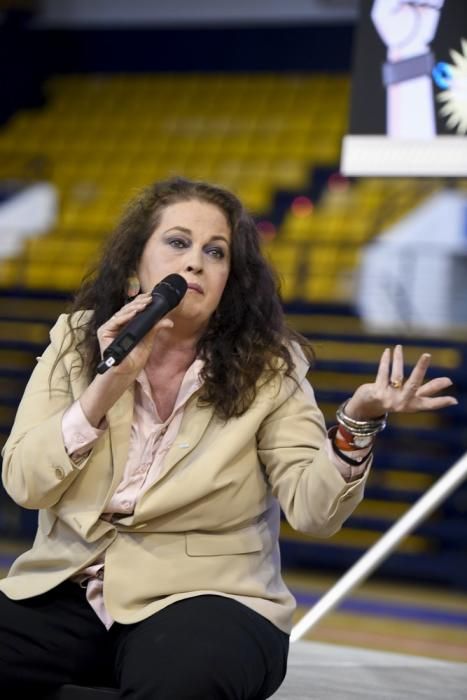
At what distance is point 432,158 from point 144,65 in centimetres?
915

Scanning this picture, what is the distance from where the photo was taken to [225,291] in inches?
100

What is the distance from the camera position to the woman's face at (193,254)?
240 cm

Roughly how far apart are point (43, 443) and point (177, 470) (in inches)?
10.0

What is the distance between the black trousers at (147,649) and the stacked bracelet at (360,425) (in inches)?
15.4

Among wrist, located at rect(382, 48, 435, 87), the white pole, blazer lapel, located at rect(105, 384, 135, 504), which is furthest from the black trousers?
wrist, located at rect(382, 48, 435, 87)

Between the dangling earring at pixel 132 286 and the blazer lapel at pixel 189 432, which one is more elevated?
the dangling earring at pixel 132 286

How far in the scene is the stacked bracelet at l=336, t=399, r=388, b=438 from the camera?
7.04 feet

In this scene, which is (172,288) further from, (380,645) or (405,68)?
(380,645)

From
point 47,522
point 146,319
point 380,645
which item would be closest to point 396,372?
point 146,319

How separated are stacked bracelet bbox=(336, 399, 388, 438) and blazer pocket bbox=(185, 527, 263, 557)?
345mm

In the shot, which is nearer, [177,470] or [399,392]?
[399,392]

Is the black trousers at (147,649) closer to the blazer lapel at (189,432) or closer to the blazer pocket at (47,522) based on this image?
the blazer pocket at (47,522)

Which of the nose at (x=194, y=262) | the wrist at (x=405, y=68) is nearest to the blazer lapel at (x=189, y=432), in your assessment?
the nose at (x=194, y=262)

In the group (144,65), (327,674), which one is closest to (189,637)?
(327,674)
